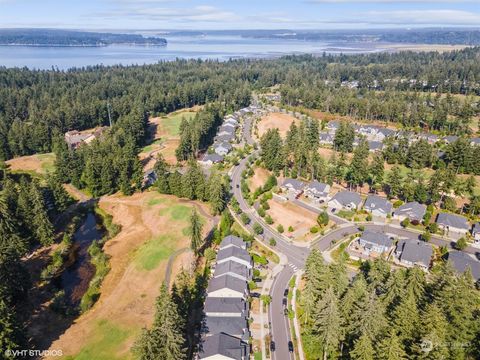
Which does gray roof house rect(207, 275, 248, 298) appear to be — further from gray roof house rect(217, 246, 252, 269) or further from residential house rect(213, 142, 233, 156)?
residential house rect(213, 142, 233, 156)

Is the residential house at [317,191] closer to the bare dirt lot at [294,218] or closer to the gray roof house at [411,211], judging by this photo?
the bare dirt lot at [294,218]

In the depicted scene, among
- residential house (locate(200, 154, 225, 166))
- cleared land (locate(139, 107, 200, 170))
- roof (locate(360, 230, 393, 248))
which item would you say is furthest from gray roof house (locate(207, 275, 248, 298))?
cleared land (locate(139, 107, 200, 170))

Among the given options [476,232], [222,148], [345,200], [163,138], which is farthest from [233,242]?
[163,138]

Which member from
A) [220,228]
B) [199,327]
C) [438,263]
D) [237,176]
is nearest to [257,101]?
[237,176]

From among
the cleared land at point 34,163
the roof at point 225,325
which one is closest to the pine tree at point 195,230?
the roof at point 225,325

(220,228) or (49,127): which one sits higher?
(49,127)

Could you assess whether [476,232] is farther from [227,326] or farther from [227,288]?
[227,326]

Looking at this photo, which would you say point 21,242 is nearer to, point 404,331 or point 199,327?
point 199,327

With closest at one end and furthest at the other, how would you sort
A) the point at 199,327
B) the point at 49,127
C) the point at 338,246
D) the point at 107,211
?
the point at 199,327
the point at 338,246
the point at 107,211
the point at 49,127
